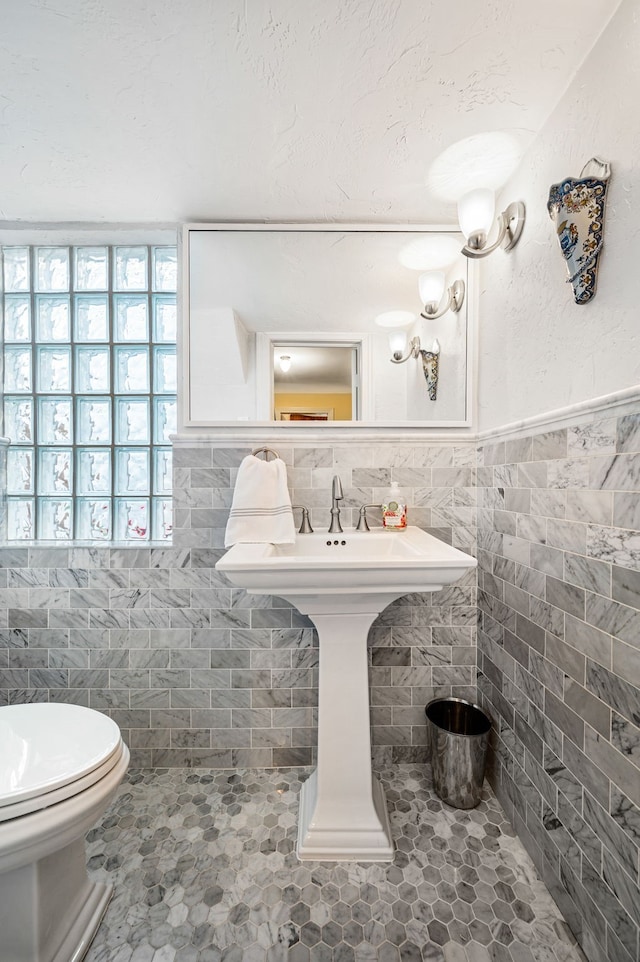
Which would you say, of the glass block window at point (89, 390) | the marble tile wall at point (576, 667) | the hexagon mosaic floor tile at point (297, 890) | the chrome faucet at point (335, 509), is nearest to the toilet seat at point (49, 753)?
the hexagon mosaic floor tile at point (297, 890)

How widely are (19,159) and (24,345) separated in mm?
681

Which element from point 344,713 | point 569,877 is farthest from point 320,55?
point 569,877

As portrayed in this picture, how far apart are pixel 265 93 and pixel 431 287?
786mm

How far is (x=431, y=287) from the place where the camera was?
150 centimetres

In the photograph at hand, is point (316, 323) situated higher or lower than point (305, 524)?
higher

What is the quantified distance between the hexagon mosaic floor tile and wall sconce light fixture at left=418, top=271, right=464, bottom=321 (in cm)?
177

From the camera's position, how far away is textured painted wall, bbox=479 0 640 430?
0.82 metres

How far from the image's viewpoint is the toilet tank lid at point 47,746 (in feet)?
2.65

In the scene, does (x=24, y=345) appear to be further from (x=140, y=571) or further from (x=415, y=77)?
(x=415, y=77)

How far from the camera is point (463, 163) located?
127 centimetres

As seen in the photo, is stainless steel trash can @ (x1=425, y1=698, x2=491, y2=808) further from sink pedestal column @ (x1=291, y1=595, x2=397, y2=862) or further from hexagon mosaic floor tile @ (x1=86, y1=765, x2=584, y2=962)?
sink pedestal column @ (x1=291, y1=595, x2=397, y2=862)

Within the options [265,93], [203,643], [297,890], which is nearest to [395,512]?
[203,643]

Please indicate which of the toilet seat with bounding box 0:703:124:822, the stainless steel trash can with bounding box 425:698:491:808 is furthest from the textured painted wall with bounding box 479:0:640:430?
the toilet seat with bounding box 0:703:124:822

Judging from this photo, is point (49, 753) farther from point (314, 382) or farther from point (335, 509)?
point (314, 382)
